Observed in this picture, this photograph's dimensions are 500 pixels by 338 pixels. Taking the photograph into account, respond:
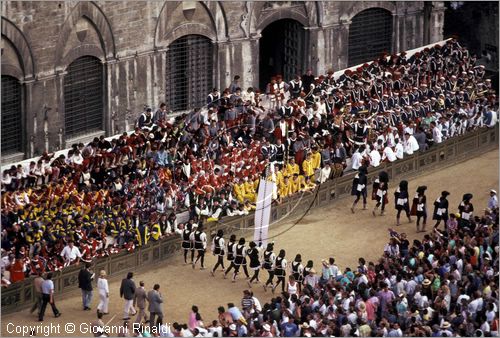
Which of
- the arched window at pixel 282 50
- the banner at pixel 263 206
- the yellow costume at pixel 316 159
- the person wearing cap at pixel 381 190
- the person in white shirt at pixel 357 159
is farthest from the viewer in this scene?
the arched window at pixel 282 50

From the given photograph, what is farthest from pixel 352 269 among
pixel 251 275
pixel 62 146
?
pixel 62 146

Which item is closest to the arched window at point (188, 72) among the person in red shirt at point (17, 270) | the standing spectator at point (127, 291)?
the person in red shirt at point (17, 270)

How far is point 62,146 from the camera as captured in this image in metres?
79.2

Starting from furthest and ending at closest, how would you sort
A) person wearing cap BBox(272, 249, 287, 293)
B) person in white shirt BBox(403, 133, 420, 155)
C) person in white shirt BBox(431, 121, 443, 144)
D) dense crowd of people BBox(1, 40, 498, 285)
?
1. person in white shirt BBox(431, 121, 443, 144)
2. person in white shirt BBox(403, 133, 420, 155)
3. dense crowd of people BBox(1, 40, 498, 285)
4. person wearing cap BBox(272, 249, 287, 293)

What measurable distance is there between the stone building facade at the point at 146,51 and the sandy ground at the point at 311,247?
8565 mm

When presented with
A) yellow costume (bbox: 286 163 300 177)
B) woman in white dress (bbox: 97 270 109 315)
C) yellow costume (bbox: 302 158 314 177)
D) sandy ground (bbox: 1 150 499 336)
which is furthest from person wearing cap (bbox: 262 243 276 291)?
yellow costume (bbox: 302 158 314 177)

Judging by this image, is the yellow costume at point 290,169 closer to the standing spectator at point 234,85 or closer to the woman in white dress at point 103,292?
the standing spectator at point 234,85

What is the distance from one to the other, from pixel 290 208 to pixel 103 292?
1118cm

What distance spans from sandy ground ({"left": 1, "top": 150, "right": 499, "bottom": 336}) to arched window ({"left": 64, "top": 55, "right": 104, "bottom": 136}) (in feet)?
29.6

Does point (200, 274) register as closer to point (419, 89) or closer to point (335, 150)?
point (335, 150)

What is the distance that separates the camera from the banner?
250 ft

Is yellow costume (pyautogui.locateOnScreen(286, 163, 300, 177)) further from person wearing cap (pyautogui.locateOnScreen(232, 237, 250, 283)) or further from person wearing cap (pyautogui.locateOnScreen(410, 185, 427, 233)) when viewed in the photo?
person wearing cap (pyautogui.locateOnScreen(232, 237, 250, 283))

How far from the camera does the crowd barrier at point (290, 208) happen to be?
2726 inches

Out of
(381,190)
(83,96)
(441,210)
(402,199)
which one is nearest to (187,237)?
(381,190)
